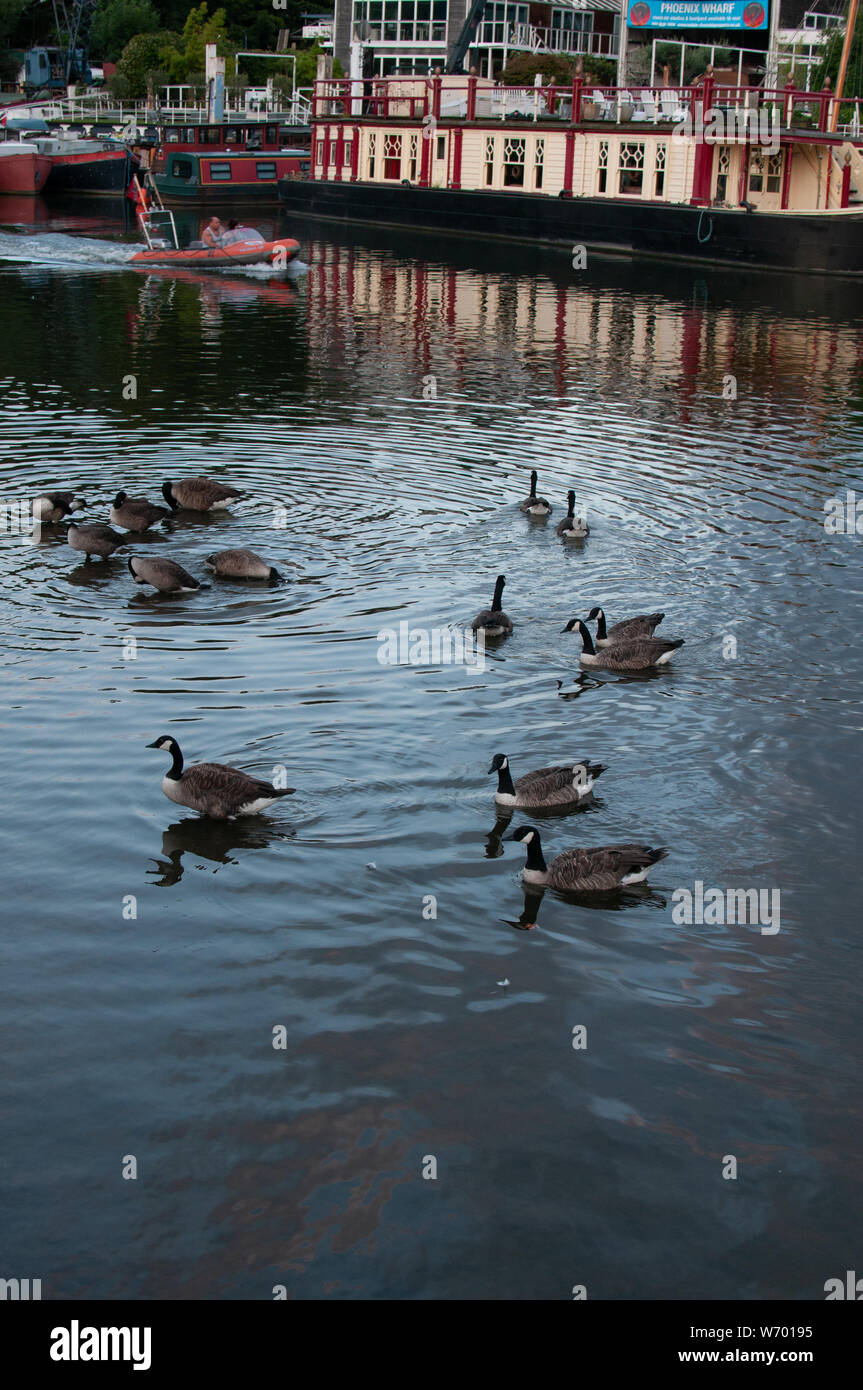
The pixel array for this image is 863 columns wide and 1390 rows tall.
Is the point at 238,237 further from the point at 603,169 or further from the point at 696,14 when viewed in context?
the point at 696,14

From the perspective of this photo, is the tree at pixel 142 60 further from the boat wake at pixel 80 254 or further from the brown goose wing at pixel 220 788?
the brown goose wing at pixel 220 788

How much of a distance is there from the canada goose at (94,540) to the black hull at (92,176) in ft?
203

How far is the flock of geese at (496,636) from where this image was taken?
37.0ft

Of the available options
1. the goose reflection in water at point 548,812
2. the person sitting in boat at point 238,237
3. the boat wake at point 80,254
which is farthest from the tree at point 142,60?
the goose reflection in water at point 548,812

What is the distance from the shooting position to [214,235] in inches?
2064

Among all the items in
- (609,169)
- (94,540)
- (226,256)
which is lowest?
(94,540)

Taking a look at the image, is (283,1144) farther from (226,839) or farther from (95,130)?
(95,130)

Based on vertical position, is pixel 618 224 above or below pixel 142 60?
below

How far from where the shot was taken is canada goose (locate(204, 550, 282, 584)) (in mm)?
18109

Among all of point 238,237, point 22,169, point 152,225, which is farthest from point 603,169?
point 22,169

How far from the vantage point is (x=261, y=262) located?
5150 cm

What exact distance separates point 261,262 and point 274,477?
30.5 meters

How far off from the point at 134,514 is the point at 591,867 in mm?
11380
